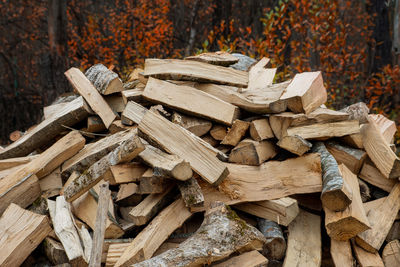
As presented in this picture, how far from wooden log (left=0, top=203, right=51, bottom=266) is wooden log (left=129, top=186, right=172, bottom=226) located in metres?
0.57

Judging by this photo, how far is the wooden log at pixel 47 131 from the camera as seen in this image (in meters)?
3.48

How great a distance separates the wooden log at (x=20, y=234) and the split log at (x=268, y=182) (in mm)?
1049

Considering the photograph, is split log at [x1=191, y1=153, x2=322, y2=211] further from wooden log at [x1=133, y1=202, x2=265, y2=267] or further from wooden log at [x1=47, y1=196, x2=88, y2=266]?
wooden log at [x1=47, y1=196, x2=88, y2=266]

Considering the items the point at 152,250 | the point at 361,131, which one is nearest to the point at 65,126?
the point at 152,250

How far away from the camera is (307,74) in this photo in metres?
3.21

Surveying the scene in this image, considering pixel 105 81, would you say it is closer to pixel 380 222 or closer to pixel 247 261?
pixel 247 261

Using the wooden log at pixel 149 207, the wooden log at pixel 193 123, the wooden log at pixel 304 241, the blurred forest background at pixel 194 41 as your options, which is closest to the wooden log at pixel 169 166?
the wooden log at pixel 149 207

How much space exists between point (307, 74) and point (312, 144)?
0.59 meters

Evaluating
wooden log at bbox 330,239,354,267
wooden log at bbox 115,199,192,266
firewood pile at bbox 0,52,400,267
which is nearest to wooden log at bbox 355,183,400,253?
firewood pile at bbox 0,52,400,267

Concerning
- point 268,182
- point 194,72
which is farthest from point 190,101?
point 268,182

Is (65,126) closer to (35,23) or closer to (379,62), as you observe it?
(379,62)

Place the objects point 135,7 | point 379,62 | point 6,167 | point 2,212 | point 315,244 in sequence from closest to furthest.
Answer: point 315,244 < point 2,212 < point 6,167 < point 379,62 < point 135,7

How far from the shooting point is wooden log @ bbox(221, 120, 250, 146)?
9.68 feet

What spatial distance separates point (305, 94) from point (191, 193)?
1.07m
